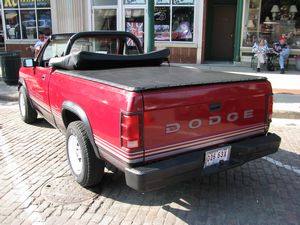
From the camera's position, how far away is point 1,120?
→ 7.15 metres

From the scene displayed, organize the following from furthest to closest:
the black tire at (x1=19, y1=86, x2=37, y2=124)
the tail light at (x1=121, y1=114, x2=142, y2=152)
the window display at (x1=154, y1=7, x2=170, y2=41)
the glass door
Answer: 1. the glass door
2. the window display at (x1=154, y1=7, x2=170, y2=41)
3. the black tire at (x1=19, y1=86, x2=37, y2=124)
4. the tail light at (x1=121, y1=114, x2=142, y2=152)

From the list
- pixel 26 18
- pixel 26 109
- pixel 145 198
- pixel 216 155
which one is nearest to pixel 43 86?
pixel 26 109

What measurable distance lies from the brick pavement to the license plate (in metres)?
0.55

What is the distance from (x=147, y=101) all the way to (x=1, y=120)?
5125mm

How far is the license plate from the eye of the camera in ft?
11.2

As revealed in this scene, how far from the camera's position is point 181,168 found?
3156 mm

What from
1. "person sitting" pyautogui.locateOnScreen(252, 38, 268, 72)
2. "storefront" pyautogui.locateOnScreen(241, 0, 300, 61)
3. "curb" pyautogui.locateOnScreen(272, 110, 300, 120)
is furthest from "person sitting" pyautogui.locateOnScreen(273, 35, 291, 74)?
"curb" pyautogui.locateOnScreen(272, 110, 300, 120)

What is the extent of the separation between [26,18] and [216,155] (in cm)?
1619

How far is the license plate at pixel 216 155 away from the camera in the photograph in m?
3.42

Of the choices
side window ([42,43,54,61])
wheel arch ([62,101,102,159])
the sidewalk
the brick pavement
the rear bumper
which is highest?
side window ([42,43,54,61])

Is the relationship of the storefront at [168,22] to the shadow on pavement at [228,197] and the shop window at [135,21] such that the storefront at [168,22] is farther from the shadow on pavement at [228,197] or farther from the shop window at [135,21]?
the shadow on pavement at [228,197]

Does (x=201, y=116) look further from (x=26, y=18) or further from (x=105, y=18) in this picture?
(x=26, y=18)

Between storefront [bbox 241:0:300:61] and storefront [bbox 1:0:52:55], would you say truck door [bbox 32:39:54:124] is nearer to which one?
storefront [bbox 241:0:300:61]

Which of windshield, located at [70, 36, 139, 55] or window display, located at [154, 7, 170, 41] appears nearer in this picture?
windshield, located at [70, 36, 139, 55]
